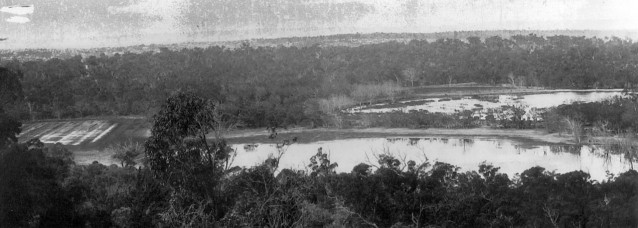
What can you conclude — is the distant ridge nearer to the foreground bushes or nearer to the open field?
the open field

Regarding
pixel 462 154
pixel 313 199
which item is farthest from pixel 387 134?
pixel 313 199

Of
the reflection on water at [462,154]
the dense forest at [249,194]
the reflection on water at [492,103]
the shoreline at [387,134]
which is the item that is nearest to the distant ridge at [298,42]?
the shoreline at [387,134]

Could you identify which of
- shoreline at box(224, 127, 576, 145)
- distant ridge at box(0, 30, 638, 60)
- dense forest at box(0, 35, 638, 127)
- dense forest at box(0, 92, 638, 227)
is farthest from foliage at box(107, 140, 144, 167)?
distant ridge at box(0, 30, 638, 60)

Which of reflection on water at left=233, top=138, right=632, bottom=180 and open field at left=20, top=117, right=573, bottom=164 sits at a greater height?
open field at left=20, top=117, right=573, bottom=164

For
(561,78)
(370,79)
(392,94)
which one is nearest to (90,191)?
(392,94)

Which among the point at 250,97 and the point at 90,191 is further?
the point at 250,97

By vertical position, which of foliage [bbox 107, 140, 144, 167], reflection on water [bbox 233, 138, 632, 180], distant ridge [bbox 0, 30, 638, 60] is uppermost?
distant ridge [bbox 0, 30, 638, 60]

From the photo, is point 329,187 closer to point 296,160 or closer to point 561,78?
point 296,160
